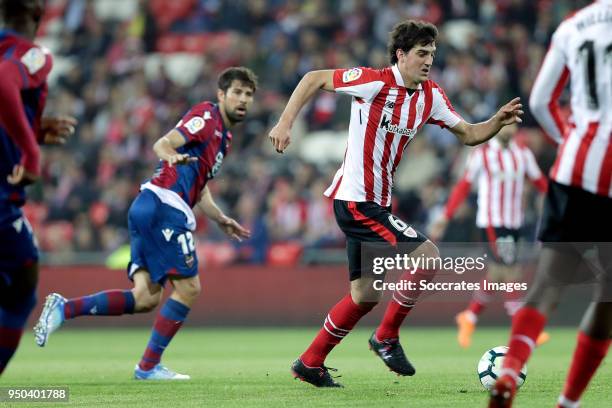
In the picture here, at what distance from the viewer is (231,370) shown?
9.06 metres

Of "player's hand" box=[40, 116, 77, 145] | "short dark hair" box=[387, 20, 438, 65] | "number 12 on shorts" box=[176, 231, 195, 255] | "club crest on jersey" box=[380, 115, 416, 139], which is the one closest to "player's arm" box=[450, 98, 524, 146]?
"club crest on jersey" box=[380, 115, 416, 139]

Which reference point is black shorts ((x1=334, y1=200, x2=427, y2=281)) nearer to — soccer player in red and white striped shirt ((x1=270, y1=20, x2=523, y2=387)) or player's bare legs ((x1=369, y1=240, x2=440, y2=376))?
soccer player in red and white striped shirt ((x1=270, y1=20, x2=523, y2=387))

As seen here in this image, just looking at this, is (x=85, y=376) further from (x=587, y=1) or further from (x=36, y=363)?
(x=587, y=1)

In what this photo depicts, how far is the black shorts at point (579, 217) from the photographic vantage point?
16.4 ft

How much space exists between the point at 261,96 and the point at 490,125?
11.4 metres

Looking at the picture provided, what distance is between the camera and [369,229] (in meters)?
7.56

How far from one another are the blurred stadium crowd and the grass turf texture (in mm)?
2406

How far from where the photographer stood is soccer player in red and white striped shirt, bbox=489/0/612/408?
4.96m

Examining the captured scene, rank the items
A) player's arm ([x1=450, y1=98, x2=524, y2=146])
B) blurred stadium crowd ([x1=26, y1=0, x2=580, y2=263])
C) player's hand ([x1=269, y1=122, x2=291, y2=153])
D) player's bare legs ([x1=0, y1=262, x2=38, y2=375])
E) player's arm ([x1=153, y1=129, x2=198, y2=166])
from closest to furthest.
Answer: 1. player's bare legs ([x1=0, y1=262, x2=38, y2=375])
2. player's hand ([x1=269, y1=122, x2=291, y2=153])
3. player's arm ([x1=153, y1=129, x2=198, y2=166])
4. player's arm ([x1=450, y1=98, x2=524, y2=146])
5. blurred stadium crowd ([x1=26, y1=0, x2=580, y2=263])

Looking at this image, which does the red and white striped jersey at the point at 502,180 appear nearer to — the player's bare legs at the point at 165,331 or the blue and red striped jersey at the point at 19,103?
the player's bare legs at the point at 165,331

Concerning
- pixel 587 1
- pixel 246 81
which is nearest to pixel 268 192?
pixel 246 81

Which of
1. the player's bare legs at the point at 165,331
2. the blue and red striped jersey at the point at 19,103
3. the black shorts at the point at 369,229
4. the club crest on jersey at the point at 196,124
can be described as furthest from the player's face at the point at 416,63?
the blue and red striped jersey at the point at 19,103

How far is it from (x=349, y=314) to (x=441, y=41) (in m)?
10.9

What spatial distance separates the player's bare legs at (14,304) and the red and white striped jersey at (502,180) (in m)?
7.80
